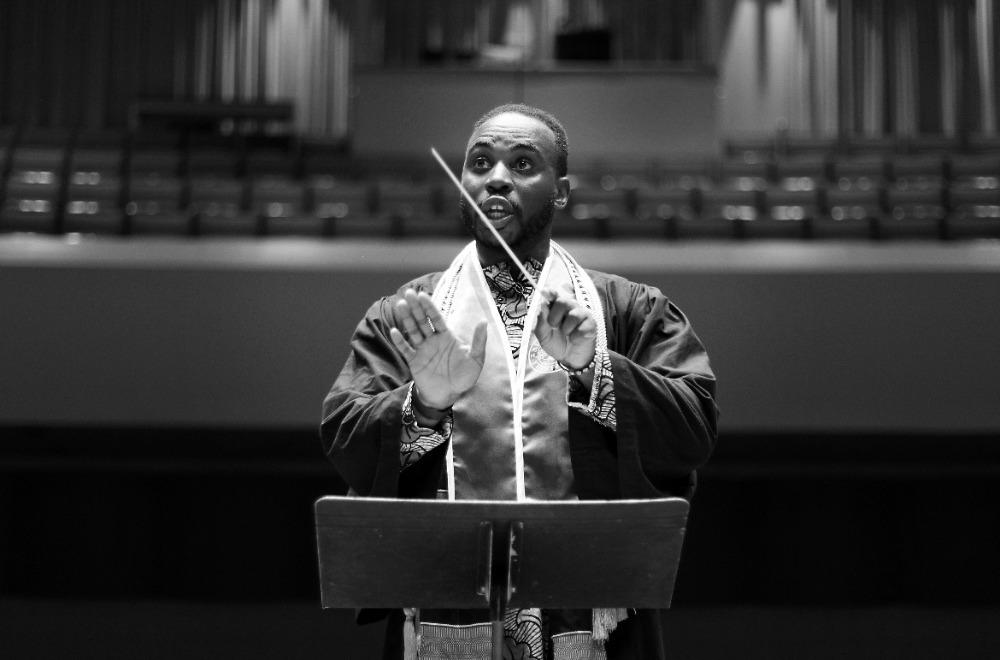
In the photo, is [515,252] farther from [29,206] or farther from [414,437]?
[29,206]

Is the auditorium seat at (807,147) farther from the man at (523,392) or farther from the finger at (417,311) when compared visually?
the finger at (417,311)

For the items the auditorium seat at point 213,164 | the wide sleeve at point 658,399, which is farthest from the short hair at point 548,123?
the auditorium seat at point 213,164

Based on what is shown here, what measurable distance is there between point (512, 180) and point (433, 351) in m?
0.38

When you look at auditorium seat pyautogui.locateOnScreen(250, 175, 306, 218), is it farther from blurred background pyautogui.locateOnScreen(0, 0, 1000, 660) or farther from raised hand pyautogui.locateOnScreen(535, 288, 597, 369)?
raised hand pyautogui.locateOnScreen(535, 288, 597, 369)

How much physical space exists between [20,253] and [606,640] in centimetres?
346

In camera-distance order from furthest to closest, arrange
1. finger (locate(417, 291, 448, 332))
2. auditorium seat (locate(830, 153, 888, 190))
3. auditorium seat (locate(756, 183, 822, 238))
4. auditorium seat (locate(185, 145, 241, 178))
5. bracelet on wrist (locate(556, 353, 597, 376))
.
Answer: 1. auditorium seat (locate(185, 145, 241, 178))
2. auditorium seat (locate(830, 153, 888, 190))
3. auditorium seat (locate(756, 183, 822, 238))
4. bracelet on wrist (locate(556, 353, 597, 376))
5. finger (locate(417, 291, 448, 332))

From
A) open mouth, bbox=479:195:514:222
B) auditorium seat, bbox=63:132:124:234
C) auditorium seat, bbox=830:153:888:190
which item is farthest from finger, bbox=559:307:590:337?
auditorium seat, bbox=830:153:888:190

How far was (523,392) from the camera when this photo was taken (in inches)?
69.6

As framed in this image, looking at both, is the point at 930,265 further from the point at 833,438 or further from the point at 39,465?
the point at 39,465

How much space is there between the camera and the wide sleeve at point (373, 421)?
1623 mm

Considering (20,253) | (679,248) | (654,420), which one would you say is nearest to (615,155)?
(679,248)

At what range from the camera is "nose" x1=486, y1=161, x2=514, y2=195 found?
1752 millimetres

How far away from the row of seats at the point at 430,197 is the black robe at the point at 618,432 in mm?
3559

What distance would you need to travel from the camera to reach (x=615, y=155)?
8.96 meters
